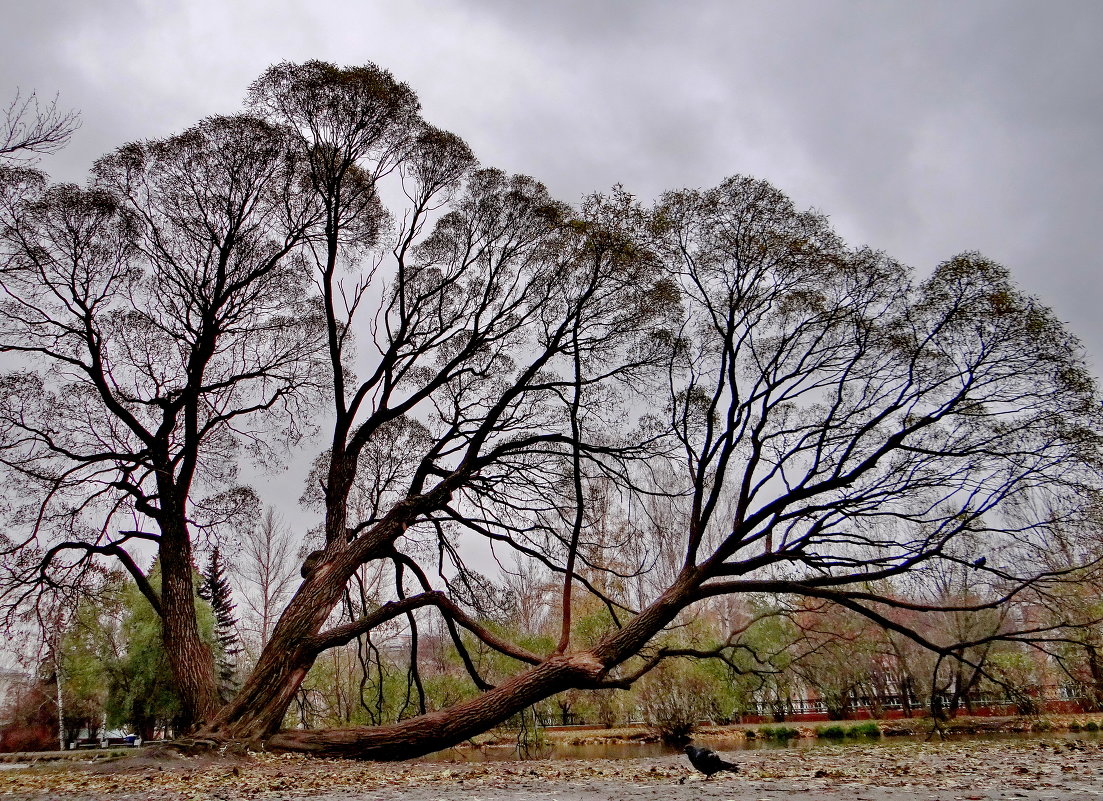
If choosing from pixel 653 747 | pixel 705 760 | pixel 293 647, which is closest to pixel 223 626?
pixel 653 747

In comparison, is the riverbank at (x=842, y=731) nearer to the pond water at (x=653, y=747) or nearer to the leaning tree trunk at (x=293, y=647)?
the pond water at (x=653, y=747)

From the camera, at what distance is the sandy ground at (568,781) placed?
5773mm

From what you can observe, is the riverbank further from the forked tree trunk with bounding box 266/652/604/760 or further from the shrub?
the forked tree trunk with bounding box 266/652/604/760

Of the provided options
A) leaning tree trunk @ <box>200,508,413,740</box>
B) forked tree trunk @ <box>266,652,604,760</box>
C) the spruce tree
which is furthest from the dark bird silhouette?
the spruce tree

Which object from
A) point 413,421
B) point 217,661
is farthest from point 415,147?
point 217,661

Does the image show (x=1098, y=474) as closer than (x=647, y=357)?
Yes

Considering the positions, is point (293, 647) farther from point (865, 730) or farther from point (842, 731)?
point (842, 731)

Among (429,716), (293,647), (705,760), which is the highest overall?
(293,647)

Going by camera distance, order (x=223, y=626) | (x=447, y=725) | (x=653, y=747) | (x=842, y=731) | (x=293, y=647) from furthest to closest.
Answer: (x=223, y=626) < (x=842, y=731) < (x=653, y=747) < (x=293, y=647) < (x=447, y=725)

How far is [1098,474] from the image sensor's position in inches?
421

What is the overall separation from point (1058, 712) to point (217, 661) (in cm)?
3469

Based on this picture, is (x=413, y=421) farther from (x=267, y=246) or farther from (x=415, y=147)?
(x=415, y=147)

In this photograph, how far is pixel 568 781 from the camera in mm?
7766

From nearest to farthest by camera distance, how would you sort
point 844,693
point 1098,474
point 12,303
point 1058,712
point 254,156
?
point 1098,474 → point 12,303 → point 254,156 → point 1058,712 → point 844,693
